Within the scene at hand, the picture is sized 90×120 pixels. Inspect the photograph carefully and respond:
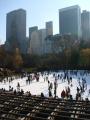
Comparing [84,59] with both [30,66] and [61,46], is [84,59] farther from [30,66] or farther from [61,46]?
[61,46]

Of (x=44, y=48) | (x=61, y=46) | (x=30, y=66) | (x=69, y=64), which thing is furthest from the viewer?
(x=44, y=48)

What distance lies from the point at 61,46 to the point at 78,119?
10557 cm

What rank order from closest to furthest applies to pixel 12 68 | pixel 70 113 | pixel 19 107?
pixel 70 113 → pixel 19 107 → pixel 12 68

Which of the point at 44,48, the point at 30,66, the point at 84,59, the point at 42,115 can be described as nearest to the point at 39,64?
the point at 30,66

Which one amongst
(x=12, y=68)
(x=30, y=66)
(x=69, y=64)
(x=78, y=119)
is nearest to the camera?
(x=78, y=119)

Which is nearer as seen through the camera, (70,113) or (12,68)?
(70,113)

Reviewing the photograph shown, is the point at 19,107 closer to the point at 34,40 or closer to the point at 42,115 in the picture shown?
the point at 42,115

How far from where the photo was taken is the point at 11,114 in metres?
18.2

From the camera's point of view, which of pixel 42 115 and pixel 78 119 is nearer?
pixel 78 119

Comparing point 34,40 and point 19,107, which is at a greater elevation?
point 34,40

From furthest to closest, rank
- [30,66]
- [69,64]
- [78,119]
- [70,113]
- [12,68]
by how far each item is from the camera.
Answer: [30,66] → [69,64] → [12,68] → [70,113] → [78,119]

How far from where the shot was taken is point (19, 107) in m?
20.7

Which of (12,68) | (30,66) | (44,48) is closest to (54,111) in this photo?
(12,68)

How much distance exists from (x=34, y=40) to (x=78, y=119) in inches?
6565
